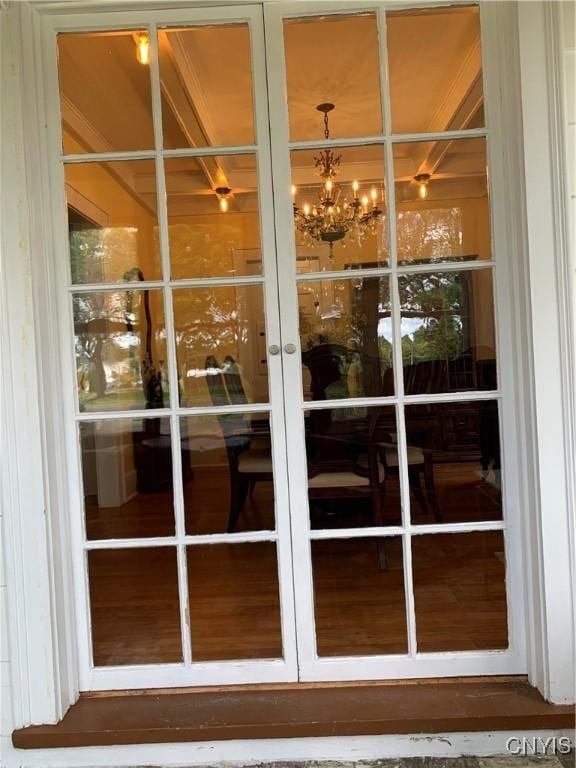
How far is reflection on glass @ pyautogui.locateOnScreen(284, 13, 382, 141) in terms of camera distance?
5.33 feet

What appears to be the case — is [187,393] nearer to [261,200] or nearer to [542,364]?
[261,200]

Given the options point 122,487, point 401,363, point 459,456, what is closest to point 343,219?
point 401,363

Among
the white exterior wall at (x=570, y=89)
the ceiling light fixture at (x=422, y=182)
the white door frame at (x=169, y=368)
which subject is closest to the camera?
the white exterior wall at (x=570, y=89)

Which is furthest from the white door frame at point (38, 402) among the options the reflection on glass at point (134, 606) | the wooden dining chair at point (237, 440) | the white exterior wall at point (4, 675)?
the wooden dining chair at point (237, 440)

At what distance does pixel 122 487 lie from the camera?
2.25 m

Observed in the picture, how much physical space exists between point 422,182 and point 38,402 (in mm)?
1568

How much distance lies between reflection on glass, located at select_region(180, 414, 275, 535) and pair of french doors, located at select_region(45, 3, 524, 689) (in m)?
0.02

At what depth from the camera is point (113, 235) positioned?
1.99 metres

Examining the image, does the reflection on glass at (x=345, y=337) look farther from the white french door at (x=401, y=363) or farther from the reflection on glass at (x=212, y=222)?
the reflection on glass at (x=212, y=222)

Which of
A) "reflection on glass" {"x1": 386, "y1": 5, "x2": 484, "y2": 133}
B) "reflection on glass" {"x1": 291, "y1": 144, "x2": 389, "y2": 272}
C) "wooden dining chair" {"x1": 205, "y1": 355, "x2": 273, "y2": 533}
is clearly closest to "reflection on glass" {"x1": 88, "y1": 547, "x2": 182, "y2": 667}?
"wooden dining chair" {"x1": 205, "y1": 355, "x2": 273, "y2": 533}

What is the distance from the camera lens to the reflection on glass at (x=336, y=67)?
163 centimetres

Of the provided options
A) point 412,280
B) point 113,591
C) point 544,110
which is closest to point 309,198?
point 412,280

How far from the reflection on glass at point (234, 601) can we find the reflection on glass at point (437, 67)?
148 cm

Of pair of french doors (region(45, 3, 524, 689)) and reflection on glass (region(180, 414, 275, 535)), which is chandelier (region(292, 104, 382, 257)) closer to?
pair of french doors (region(45, 3, 524, 689))
